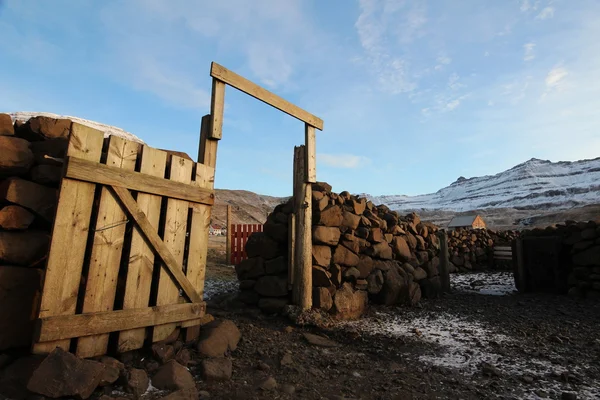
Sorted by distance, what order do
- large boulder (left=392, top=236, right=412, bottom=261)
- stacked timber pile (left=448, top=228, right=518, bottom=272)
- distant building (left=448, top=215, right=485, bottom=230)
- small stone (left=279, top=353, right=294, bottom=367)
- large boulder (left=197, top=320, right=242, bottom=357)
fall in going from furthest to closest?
1. distant building (left=448, top=215, right=485, bottom=230)
2. stacked timber pile (left=448, top=228, right=518, bottom=272)
3. large boulder (left=392, top=236, right=412, bottom=261)
4. small stone (left=279, top=353, right=294, bottom=367)
5. large boulder (left=197, top=320, right=242, bottom=357)

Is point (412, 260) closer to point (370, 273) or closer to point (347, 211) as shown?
point (370, 273)

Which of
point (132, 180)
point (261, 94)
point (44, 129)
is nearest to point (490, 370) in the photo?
point (132, 180)

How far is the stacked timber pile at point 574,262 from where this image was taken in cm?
728

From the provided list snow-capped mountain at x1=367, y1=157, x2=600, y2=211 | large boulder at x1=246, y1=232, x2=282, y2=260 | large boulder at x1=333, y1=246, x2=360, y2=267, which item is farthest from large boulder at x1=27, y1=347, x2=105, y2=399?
snow-capped mountain at x1=367, y1=157, x2=600, y2=211

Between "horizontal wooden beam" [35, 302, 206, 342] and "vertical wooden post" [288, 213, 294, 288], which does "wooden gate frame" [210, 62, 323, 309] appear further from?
"horizontal wooden beam" [35, 302, 206, 342]

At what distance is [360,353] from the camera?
394 cm

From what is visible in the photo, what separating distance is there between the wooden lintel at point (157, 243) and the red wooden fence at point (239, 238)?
7.46m

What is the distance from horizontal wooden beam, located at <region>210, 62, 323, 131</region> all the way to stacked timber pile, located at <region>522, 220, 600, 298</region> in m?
6.64

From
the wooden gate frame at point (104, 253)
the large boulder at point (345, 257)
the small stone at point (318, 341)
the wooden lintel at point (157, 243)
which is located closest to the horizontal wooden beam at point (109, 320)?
the wooden gate frame at point (104, 253)

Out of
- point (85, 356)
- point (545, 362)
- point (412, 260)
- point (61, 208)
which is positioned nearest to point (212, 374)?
point (85, 356)

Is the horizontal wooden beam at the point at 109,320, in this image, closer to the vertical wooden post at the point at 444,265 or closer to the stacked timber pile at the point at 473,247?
the vertical wooden post at the point at 444,265

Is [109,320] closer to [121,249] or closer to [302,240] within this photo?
[121,249]

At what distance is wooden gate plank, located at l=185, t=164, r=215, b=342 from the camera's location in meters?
3.46

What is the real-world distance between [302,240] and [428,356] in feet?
7.71
